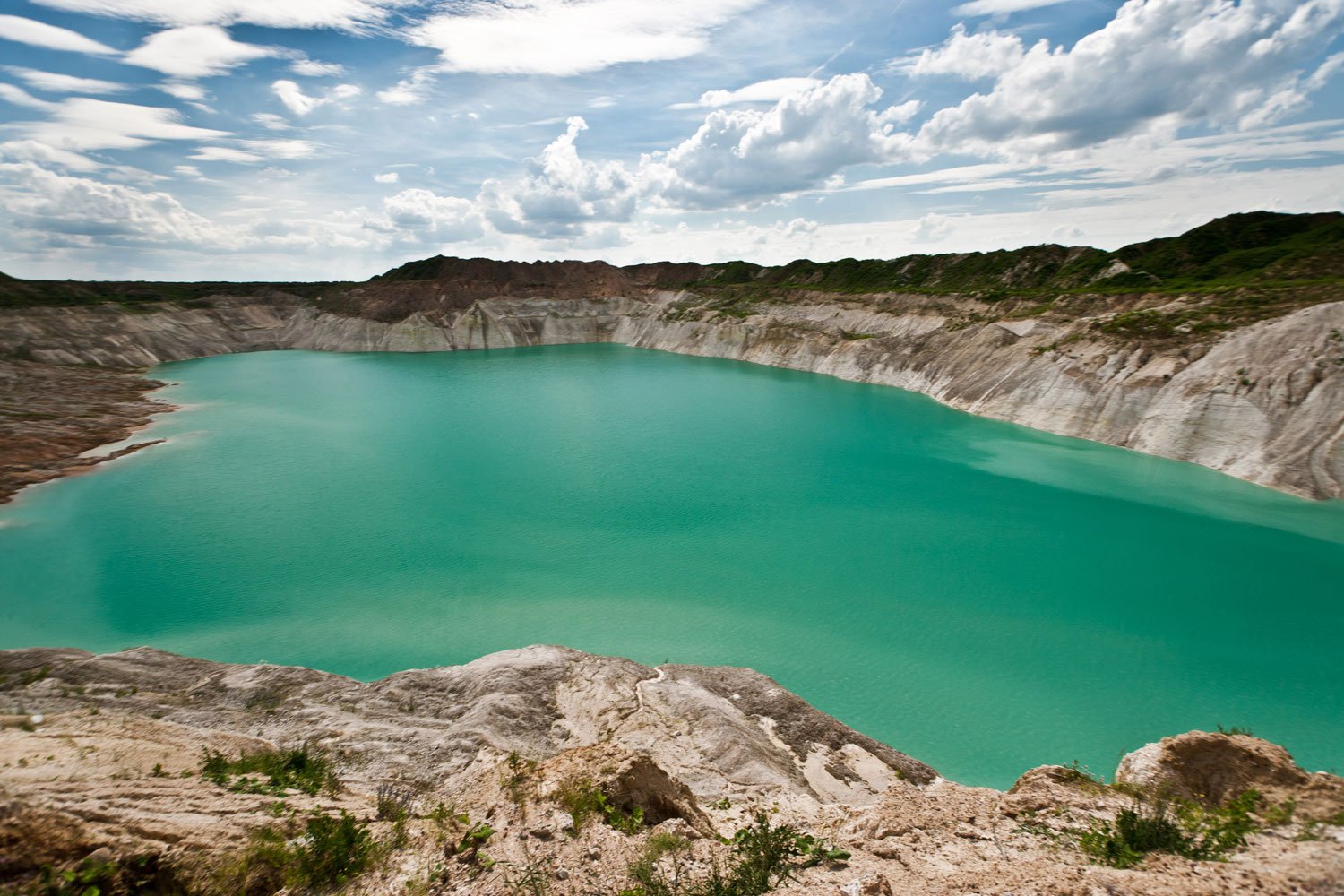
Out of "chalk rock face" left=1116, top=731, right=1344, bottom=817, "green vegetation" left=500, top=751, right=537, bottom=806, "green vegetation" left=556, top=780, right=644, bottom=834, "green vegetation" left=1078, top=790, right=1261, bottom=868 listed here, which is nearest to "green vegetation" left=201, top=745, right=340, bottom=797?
"green vegetation" left=500, top=751, right=537, bottom=806

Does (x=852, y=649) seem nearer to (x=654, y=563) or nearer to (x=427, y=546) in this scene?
(x=654, y=563)

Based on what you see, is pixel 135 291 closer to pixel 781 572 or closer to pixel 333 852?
pixel 781 572

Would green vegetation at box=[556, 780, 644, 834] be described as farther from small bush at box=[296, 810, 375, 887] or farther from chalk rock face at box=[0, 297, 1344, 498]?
chalk rock face at box=[0, 297, 1344, 498]

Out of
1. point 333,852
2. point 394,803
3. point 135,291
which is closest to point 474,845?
point 333,852

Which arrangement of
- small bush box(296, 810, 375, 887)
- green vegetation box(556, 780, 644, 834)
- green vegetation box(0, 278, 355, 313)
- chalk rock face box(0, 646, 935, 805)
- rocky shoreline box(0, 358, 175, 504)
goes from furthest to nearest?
1. green vegetation box(0, 278, 355, 313)
2. rocky shoreline box(0, 358, 175, 504)
3. chalk rock face box(0, 646, 935, 805)
4. green vegetation box(556, 780, 644, 834)
5. small bush box(296, 810, 375, 887)

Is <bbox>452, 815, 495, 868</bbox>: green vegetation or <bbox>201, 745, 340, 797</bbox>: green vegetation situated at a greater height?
<bbox>452, 815, 495, 868</bbox>: green vegetation
